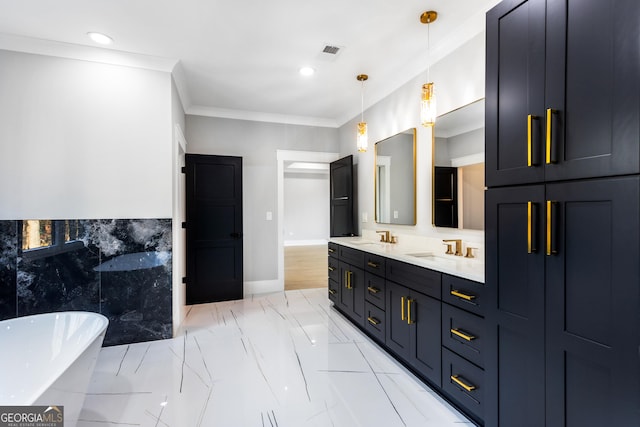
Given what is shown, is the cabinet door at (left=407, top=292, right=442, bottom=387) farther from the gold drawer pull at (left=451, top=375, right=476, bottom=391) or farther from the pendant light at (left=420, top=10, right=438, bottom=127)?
the pendant light at (left=420, top=10, right=438, bottom=127)

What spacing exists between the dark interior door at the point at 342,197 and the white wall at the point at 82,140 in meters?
2.33

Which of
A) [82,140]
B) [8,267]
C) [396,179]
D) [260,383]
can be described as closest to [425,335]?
[260,383]

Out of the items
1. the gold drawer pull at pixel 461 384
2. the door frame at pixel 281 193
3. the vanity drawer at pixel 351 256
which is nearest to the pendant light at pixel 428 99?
the vanity drawer at pixel 351 256

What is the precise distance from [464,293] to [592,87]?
120 cm

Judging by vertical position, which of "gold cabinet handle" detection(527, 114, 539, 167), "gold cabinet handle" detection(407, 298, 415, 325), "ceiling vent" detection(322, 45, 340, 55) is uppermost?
"ceiling vent" detection(322, 45, 340, 55)

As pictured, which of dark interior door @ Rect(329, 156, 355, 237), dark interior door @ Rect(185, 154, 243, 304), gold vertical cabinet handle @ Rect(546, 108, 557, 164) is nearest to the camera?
gold vertical cabinet handle @ Rect(546, 108, 557, 164)

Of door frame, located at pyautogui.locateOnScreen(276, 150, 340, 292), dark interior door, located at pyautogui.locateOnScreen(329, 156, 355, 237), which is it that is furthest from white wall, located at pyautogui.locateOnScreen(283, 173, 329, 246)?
dark interior door, located at pyautogui.locateOnScreen(329, 156, 355, 237)

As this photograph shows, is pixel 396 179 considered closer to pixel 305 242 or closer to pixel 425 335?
pixel 425 335

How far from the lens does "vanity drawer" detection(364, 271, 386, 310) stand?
2.82 m

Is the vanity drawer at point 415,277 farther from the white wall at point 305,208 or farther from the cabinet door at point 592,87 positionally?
the white wall at point 305,208

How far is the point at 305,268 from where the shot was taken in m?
6.78

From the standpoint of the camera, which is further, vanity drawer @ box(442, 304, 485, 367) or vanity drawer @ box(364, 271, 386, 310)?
vanity drawer @ box(364, 271, 386, 310)

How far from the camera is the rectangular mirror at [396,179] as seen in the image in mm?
3287

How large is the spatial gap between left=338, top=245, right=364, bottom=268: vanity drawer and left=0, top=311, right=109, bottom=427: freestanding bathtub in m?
2.18
